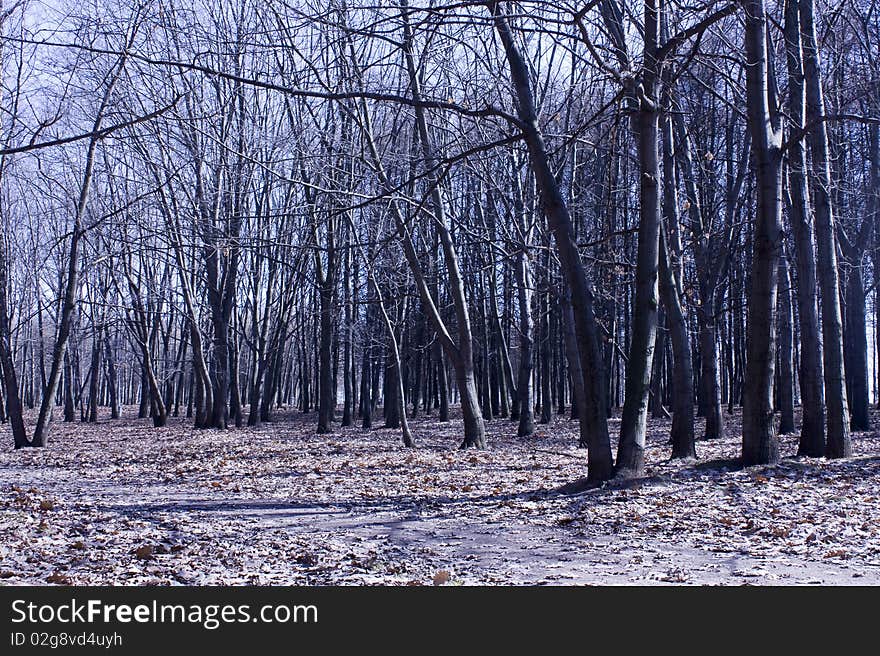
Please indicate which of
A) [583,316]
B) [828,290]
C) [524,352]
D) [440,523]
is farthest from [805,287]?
[524,352]

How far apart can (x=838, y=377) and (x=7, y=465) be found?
573 inches

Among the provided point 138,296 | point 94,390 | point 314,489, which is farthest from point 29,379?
point 314,489

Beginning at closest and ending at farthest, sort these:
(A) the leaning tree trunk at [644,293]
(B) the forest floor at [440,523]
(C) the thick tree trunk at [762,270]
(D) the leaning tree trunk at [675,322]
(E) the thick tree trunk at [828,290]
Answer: (B) the forest floor at [440,523], (A) the leaning tree trunk at [644,293], (C) the thick tree trunk at [762,270], (E) the thick tree trunk at [828,290], (D) the leaning tree trunk at [675,322]

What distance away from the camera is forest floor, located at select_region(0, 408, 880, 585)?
5.73 m

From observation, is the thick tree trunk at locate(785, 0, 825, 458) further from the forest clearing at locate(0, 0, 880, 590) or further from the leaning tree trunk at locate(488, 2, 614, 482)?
the leaning tree trunk at locate(488, 2, 614, 482)

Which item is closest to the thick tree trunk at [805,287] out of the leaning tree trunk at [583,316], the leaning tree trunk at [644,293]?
the leaning tree trunk at [644,293]

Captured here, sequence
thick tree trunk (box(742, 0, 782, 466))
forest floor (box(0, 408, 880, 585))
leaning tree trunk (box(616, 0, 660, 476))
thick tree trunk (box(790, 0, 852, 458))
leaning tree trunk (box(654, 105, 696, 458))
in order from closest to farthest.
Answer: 1. forest floor (box(0, 408, 880, 585))
2. leaning tree trunk (box(616, 0, 660, 476))
3. thick tree trunk (box(742, 0, 782, 466))
4. thick tree trunk (box(790, 0, 852, 458))
5. leaning tree trunk (box(654, 105, 696, 458))

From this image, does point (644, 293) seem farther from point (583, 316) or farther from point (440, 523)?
point (440, 523)

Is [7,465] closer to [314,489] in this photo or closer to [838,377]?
[314,489]

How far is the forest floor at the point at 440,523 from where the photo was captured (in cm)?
573

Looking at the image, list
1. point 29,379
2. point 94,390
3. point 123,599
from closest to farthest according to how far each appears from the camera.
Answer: point 123,599 → point 94,390 → point 29,379

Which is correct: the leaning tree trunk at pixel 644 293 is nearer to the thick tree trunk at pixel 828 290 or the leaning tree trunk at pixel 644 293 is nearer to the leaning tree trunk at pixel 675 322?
the leaning tree trunk at pixel 675 322

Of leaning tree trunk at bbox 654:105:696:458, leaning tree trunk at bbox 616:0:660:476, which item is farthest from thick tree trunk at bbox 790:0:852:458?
leaning tree trunk at bbox 616:0:660:476

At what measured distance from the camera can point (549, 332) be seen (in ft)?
92.6
